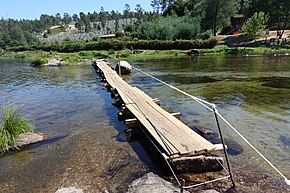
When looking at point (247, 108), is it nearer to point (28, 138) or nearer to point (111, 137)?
point (111, 137)

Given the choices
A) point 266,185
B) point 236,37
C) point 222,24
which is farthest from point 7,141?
point 222,24

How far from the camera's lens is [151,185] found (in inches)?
236

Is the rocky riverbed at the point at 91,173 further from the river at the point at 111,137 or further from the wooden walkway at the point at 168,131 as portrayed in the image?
the wooden walkway at the point at 168,131

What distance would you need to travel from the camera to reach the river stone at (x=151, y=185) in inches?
229

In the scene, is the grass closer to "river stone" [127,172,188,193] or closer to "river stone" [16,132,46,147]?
"river stone" [16,132,46,147]

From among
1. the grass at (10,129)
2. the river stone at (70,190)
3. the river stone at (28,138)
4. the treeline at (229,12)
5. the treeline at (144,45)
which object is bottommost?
the river stone at (70,190)

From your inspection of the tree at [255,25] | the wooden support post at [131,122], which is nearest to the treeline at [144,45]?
the tree at [255,25]

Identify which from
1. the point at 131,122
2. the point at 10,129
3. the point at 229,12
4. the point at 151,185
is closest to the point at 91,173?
the point at 151,185

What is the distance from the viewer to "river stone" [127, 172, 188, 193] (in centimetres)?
581

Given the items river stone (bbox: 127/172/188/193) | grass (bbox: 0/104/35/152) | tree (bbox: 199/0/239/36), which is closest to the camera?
river stone (bbox: 127/172/188/193)

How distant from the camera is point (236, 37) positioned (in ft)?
209

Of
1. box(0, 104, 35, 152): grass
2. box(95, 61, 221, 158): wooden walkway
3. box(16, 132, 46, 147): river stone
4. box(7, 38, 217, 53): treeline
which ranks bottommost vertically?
box(16, 132, 46, 147): river stone

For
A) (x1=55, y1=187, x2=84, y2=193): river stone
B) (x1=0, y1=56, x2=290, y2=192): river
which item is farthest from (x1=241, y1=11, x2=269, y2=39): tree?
(x1=55, y1=187, x2=84, y2=193): river stone

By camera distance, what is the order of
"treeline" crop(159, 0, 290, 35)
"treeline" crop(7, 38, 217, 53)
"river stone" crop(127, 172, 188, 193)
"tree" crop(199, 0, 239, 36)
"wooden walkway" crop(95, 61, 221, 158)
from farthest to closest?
1. "tree" crop(199, 0, 239, 36)
2. "treeline" crop(159, 0, 290, 35)
3. "treeline" crop(7, 38, 217, 53)
4. "wooden walkway" crop(95, 61, 221, 158)
5. "river stone" crop(127, 172, 188, 193)
